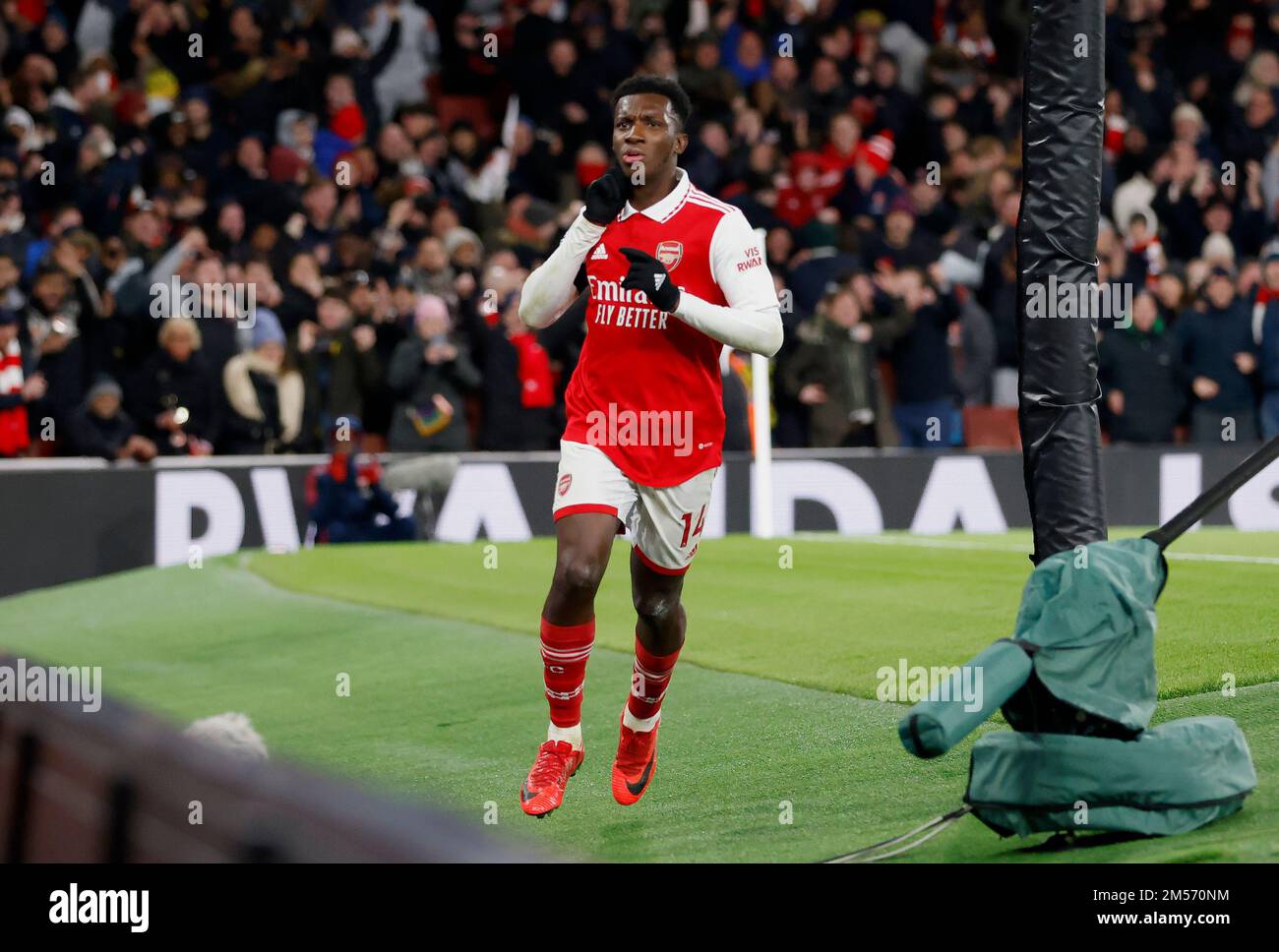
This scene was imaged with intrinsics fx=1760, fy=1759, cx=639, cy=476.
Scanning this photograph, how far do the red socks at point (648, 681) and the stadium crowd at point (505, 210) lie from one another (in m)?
7.71

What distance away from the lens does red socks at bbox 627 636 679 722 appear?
656 centimetres

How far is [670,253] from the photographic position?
20.4 ft

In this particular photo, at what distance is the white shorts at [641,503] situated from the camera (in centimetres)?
609

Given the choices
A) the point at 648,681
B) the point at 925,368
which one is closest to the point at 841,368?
the point at 925,368

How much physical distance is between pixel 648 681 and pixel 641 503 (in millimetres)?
747

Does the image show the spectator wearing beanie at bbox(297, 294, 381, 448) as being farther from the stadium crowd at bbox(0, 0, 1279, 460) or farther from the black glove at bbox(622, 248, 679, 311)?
the black glove at bbox(622, 248, 679, 311)

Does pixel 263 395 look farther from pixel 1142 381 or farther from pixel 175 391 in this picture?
pixel 1142 381

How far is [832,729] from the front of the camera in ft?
24.6

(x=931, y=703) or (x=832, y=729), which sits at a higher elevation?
(x=931, y=703)

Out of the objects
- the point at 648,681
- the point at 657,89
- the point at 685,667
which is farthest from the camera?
the point at 685,667

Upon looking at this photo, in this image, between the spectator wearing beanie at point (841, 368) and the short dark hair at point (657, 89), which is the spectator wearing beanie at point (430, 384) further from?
the short dark hair at point (657, 89)
